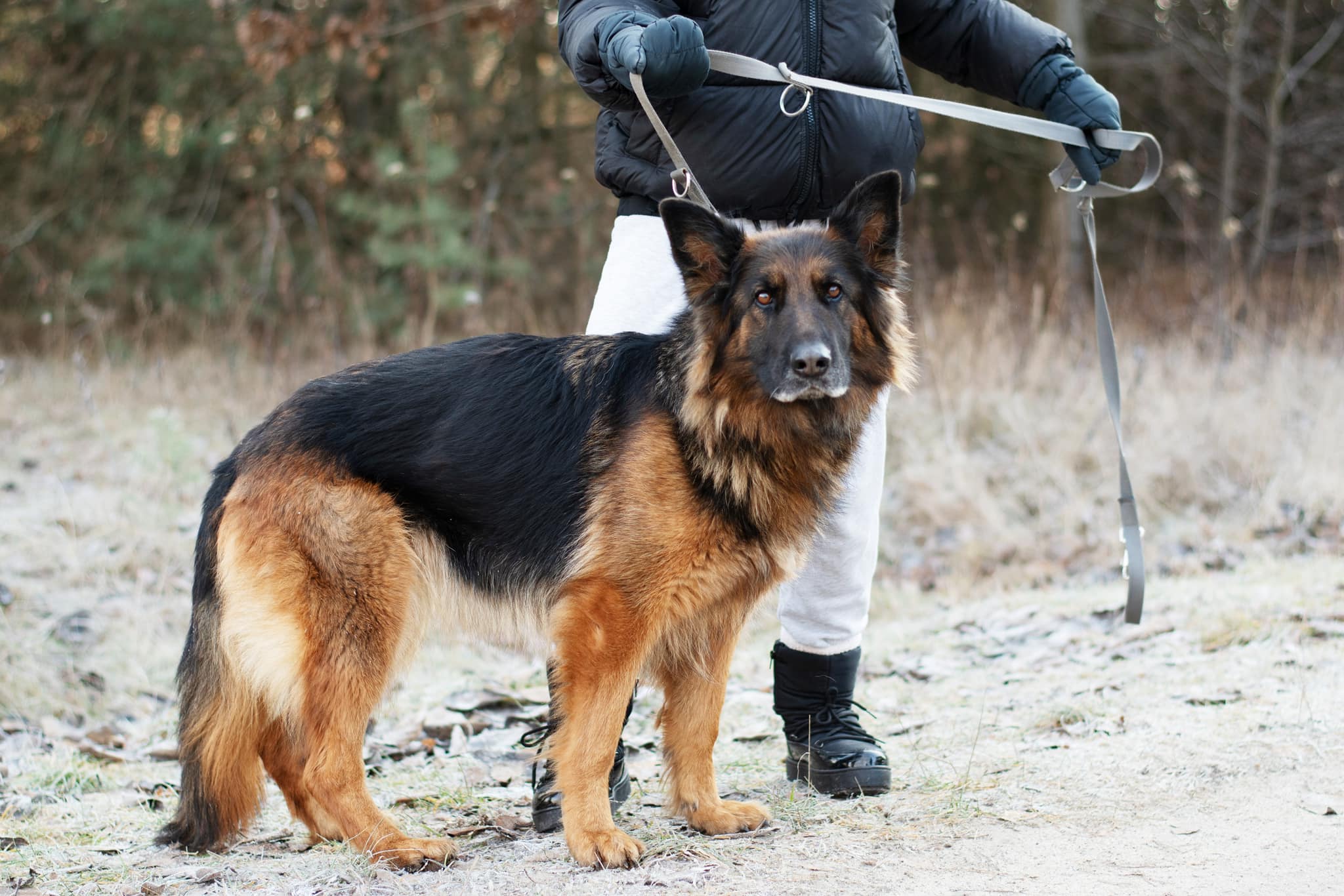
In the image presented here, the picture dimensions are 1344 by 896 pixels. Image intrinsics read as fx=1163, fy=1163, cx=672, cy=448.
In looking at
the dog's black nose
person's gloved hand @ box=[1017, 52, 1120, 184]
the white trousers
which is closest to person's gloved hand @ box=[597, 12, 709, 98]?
the white trousers

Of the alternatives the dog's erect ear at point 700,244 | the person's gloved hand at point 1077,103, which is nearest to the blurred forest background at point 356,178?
the person's gloved hand at point 1077,103

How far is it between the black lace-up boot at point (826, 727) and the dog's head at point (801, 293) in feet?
3.20

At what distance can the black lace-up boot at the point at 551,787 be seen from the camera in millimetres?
3154

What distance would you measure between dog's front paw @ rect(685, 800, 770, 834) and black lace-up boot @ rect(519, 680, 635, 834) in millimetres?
259

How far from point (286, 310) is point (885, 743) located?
826 cm

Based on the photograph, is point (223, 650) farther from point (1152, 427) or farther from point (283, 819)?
point (1152, 427)

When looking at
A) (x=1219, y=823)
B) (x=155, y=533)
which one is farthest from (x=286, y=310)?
(x=1219, y=823)

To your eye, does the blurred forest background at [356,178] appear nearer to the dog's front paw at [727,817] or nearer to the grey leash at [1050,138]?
the grey leash at [1050,138]

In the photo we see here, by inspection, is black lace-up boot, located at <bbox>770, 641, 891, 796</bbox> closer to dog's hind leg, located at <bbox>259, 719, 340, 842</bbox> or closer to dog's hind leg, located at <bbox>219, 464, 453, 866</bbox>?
dog's hind leg, located at <bbox>219, 464, 453, 866</bbox>

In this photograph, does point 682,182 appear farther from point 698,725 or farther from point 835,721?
point 835,721

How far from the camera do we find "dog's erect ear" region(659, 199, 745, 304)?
287 centimetres

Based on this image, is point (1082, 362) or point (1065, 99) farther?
point (1082, 362)

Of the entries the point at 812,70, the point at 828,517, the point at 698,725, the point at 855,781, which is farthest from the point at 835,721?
the point at 812,70

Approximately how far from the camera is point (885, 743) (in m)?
3.96
